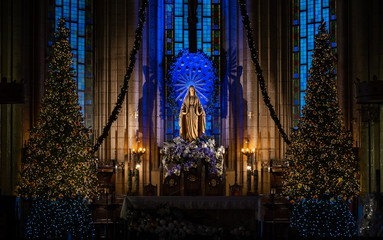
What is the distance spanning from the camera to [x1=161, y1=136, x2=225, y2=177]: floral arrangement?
19422mm

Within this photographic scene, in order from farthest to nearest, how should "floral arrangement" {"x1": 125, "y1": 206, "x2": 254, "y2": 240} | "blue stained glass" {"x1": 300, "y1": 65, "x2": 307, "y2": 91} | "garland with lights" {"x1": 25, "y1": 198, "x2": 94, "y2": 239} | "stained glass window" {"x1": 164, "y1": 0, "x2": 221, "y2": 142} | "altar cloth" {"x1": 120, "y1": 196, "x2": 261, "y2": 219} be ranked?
1. "stained glass window" {"x1": 164, "y1": 0, "x2": 221, "y2": 142}
2. "blue stained glass" {"x1": 300, "y1": 65, "x2": 307, "y2": 91}
3. "garland with lights" {"x1": 25, "y1": 198, "x2": 94, "y2": 239}
4. "altar cloth" {"x1": 120, "y1": 196, "x2": 261, "y2": 219}
5. "floral arrangement" {"x1": 125, "y1": 206, "x2": 254, "y2": 240}

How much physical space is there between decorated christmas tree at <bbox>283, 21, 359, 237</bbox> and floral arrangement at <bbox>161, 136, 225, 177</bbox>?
13.7 feet

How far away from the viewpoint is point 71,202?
15242 millimetres

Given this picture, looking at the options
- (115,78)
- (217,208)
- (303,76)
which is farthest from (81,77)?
(217,208)

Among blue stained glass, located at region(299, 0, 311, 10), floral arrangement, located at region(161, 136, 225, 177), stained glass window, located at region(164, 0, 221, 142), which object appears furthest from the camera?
stained glass window, located at region(164, 0, 221, 142)

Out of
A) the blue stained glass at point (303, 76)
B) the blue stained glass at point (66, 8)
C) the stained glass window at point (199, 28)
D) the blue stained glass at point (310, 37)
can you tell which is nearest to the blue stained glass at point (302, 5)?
the blue stained glass at point (310, 37)

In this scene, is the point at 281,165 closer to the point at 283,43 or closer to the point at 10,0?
the point at 283,43

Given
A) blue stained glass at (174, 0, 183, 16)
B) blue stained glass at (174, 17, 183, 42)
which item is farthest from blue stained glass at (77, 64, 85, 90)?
blue stained glass at (174, 0, 183, 16)

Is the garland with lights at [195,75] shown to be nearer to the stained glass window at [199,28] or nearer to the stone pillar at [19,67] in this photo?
the stained glass window at [199,28]

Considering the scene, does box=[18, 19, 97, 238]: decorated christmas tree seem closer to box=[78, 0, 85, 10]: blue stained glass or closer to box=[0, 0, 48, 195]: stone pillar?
box=[0, 0, 48, 195]: stone pillar

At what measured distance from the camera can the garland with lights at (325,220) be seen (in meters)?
15.1

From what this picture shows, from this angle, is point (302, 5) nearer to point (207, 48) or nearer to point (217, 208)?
point (207, 48)

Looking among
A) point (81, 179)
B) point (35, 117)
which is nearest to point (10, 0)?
point (35, 117)

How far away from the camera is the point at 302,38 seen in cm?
2111
